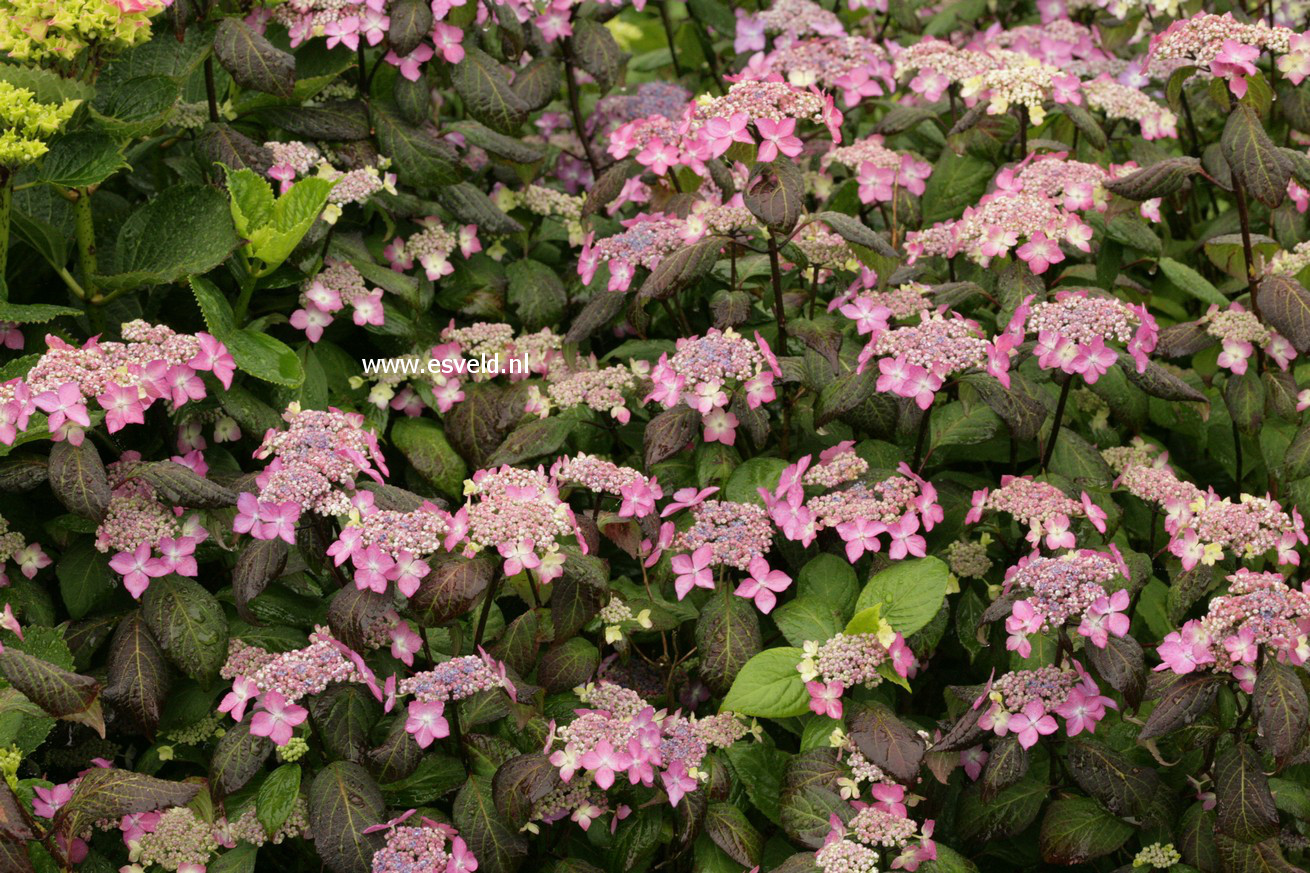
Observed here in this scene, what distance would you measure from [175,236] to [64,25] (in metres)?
0.43

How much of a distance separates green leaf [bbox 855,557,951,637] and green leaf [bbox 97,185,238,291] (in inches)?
46.2

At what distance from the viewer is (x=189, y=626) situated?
2100mm

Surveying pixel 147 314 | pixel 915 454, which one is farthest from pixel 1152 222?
pixel 147 314

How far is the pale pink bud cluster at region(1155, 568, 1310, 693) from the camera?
1.87 m

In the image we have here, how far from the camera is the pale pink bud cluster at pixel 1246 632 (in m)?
1.87

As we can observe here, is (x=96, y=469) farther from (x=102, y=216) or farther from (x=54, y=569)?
(x=102, y=216)

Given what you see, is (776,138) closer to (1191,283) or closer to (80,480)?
(1191,283)

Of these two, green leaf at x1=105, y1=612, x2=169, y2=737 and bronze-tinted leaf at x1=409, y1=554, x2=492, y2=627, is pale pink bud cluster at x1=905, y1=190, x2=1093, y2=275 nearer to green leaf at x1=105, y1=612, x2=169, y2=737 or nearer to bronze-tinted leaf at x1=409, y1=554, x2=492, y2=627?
bronze-tinted leaf at x1=409, y1=554, x2=492, y2=627

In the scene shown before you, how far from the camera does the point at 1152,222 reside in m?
2.95

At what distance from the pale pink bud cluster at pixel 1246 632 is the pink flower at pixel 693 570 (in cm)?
64

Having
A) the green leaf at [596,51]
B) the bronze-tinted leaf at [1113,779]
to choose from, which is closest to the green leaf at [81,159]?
the green leaf at [596,51]

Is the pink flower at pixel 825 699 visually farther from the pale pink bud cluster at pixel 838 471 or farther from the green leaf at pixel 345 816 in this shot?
the green leaf at pixel 345 816

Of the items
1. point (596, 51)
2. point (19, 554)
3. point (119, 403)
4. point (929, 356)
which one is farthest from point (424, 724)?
point (596, 51)

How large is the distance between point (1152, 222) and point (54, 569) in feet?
7.02
